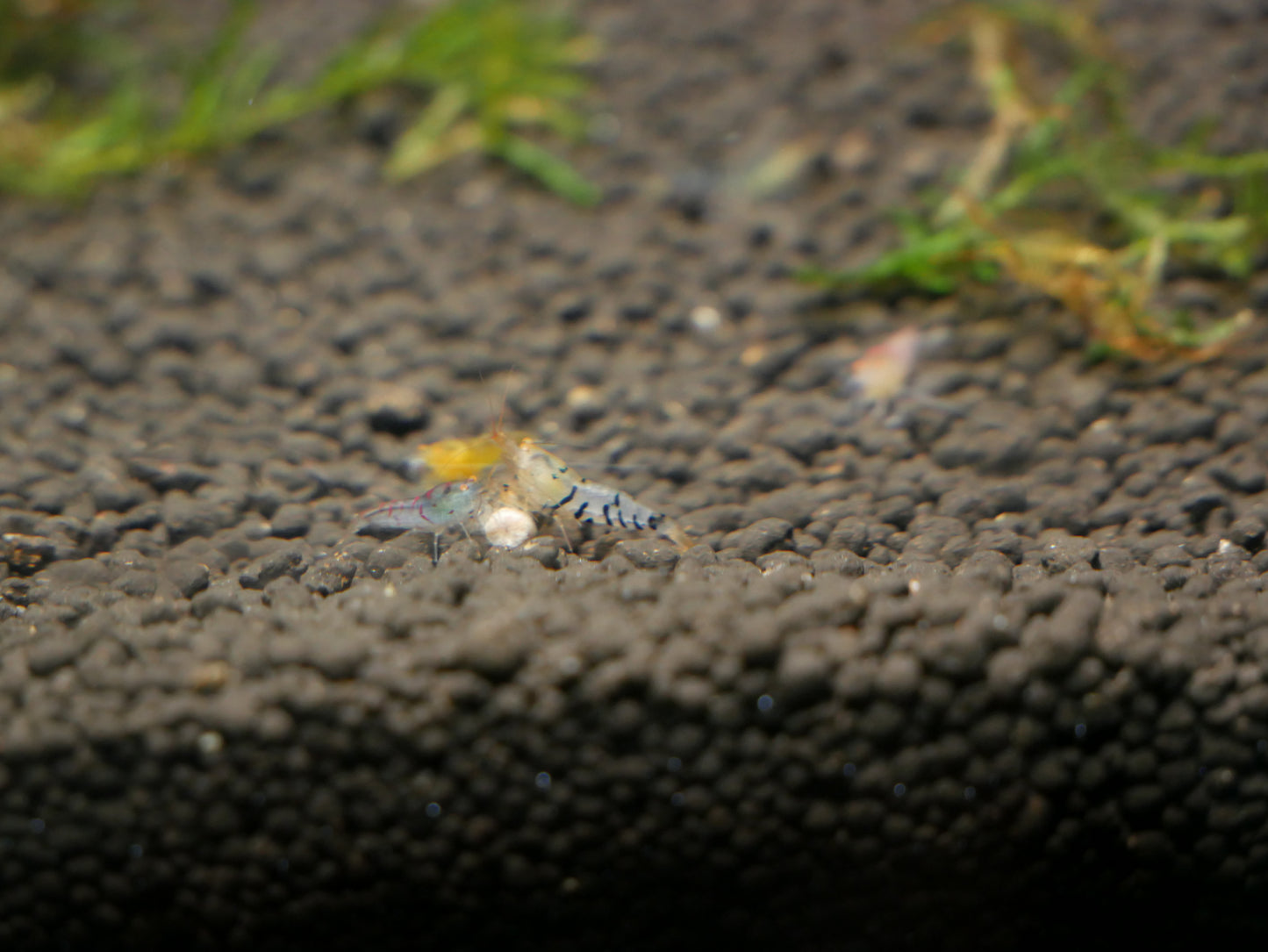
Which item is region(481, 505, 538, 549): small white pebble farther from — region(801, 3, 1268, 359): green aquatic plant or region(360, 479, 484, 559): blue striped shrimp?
region(801, 3, 1268, 359): green aquatic plant

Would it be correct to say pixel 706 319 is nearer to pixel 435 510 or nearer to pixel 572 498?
pixel 572 498

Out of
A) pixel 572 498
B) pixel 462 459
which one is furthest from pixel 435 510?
pixel 572 498

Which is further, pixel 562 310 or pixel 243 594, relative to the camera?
pixel 562 310

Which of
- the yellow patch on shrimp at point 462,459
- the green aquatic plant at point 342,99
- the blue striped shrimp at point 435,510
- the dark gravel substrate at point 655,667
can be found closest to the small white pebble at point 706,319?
the dark gravel substrate at point 655,667

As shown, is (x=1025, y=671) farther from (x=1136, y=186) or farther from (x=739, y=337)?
(x=1136, y=186)

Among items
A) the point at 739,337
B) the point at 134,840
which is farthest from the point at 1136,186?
the point at 134,840

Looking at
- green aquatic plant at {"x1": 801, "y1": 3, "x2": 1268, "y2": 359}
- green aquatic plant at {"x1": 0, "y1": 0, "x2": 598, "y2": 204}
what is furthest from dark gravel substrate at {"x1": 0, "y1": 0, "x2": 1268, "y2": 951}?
green aquatic plant at {"x1": 0, "y1": 0, "x2": 598, "y2": 204}

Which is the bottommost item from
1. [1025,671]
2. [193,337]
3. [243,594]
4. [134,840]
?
[1025,671]
